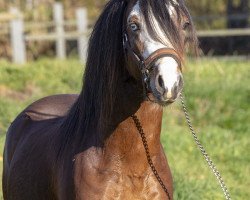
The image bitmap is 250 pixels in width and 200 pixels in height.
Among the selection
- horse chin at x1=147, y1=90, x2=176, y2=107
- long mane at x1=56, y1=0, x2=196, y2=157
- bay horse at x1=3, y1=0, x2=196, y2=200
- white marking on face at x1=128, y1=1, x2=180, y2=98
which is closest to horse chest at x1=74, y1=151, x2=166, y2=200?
bay horse at x1=3, y1=0, x2=196, y2=200

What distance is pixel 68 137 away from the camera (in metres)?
4.44

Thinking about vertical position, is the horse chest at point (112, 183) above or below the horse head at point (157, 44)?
below

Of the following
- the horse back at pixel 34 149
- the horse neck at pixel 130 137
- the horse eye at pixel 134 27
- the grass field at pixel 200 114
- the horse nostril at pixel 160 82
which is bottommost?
the grass field at pixel 200 114

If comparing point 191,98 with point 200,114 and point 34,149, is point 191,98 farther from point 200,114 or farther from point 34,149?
point 34,149

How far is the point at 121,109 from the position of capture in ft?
13.8

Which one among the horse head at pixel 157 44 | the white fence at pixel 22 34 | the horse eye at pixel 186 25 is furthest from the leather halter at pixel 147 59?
the white fence at pixel 22 34

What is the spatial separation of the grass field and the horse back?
3.77ft

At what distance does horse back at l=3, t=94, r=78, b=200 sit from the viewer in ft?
15.5

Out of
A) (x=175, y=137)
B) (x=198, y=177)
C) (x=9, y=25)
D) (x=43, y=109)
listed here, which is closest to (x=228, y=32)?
(x=9, y=25)

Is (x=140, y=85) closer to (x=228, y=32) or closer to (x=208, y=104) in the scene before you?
(x=208, y=104)

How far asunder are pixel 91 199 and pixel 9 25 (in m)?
17.2

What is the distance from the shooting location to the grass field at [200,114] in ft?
26.5

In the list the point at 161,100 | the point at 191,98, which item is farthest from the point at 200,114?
the point at 161,100

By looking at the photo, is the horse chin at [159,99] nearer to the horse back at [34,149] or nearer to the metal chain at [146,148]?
the metal chain at [146,148]
